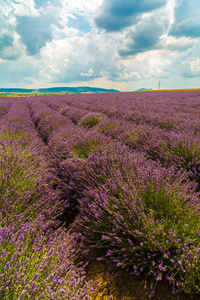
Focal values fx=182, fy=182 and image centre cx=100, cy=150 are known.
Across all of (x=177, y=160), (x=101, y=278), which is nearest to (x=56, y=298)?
(x=101, y=278)

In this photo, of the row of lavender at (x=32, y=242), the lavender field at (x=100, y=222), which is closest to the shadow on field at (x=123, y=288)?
the lavender field at (x=100, y=222)

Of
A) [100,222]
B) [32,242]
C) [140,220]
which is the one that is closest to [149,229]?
[140,220]

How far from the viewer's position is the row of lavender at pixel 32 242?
3.34ft

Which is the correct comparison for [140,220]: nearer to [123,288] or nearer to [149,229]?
[149,229]

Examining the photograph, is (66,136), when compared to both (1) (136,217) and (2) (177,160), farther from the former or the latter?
(1) (136,217)

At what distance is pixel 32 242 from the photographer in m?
1.52

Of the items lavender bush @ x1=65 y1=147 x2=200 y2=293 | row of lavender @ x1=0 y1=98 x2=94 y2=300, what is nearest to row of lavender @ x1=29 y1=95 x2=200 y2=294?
lavender bush @ x1=65 y1=147 x2=200 y2=293

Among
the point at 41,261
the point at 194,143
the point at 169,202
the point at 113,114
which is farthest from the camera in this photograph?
the point at 113,114

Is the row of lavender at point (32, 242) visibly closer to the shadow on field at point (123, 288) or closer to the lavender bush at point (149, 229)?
the shadow on field at point (123, 288)

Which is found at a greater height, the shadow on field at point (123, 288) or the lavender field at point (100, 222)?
the lavender field at point (100, 222)

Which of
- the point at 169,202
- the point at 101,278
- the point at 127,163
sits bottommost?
the point at 101,278

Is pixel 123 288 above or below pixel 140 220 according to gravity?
below

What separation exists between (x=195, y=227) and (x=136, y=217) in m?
0.50

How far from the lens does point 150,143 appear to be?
3410 millimetres
